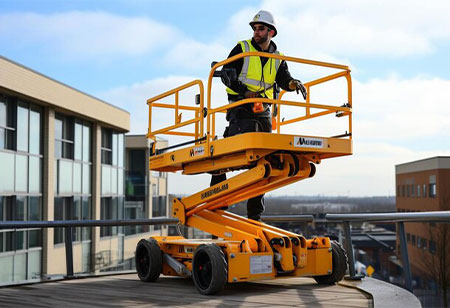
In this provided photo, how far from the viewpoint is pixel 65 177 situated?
90.0 feet

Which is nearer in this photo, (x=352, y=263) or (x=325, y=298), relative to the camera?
(x=325, y=298)

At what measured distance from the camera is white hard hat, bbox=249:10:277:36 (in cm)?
652

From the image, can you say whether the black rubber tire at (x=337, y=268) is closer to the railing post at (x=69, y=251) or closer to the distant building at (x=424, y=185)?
the railing post at (x=69, y=251)

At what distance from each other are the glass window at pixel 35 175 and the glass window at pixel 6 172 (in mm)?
1726

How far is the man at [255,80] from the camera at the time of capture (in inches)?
249

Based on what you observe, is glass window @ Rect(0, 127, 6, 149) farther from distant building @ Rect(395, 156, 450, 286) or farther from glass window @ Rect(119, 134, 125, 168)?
distant building @ Rect(395, 156, 450, 286)

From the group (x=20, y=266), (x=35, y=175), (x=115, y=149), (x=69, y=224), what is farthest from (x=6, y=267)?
(x=69, y=224)

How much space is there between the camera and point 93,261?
27031 millimetres

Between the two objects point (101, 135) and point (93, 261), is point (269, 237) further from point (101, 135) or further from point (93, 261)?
point (101, 135)

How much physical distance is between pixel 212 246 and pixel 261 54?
1.97m

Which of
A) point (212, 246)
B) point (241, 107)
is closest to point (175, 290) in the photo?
point (212, 246)

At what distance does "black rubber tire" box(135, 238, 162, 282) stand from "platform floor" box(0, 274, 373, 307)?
0.10 metres

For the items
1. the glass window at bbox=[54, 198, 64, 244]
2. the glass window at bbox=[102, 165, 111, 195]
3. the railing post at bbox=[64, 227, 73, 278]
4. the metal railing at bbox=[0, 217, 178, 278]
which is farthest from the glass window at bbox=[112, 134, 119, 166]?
the railing post at bbox=[64, 227, 73, 278]

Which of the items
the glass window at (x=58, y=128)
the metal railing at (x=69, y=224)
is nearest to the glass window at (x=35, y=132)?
the glass window at (x=58, y=128)
